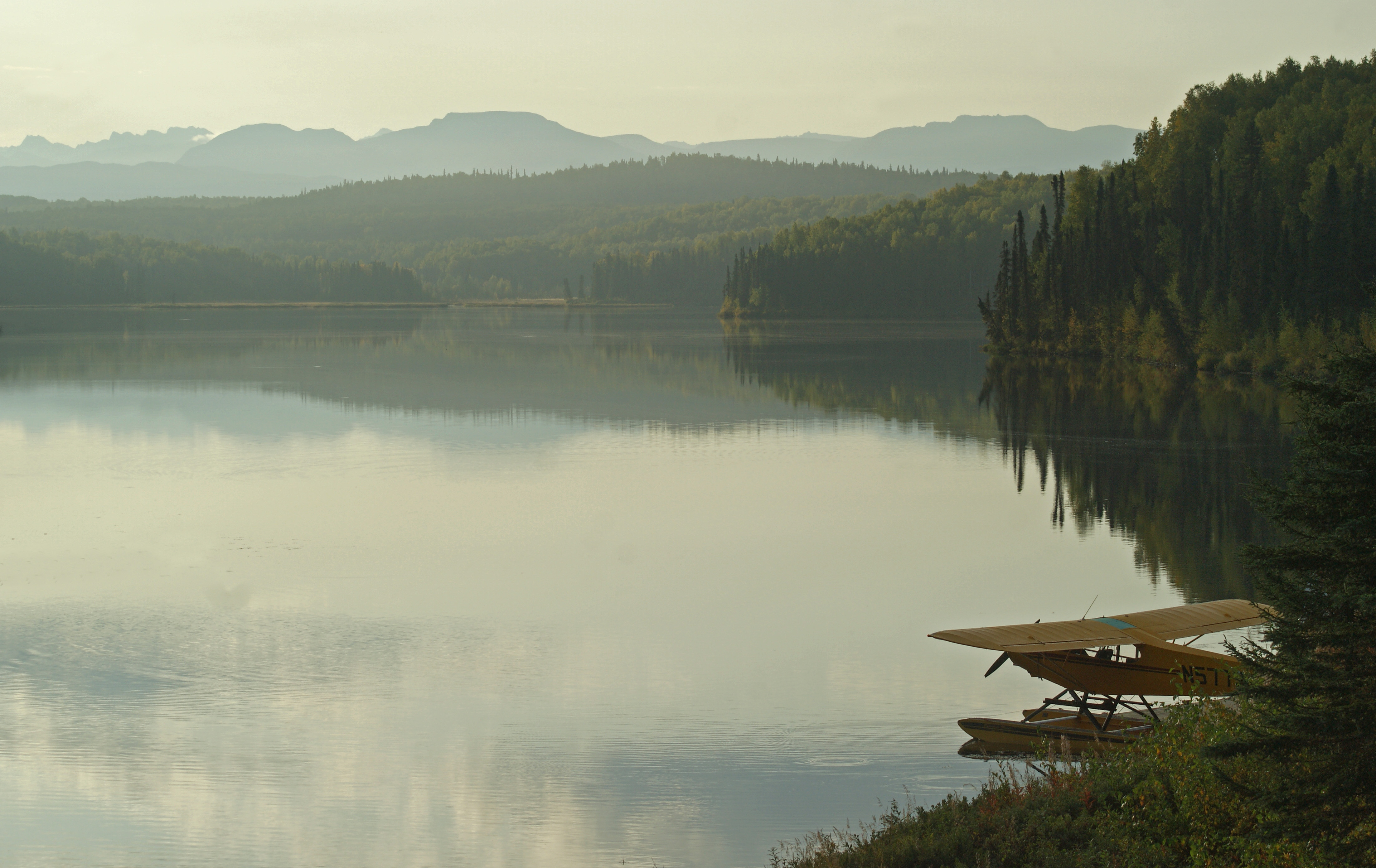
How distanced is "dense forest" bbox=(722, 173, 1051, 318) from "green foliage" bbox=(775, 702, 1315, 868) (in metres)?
175

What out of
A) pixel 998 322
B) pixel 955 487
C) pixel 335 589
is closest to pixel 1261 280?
pixel 998 322

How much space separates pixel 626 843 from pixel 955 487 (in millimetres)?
23590

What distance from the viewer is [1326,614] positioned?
942 centimetres

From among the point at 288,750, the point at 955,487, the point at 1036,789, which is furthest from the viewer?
the point at 955,487

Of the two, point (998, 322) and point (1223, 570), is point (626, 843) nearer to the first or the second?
point (1223, 570)

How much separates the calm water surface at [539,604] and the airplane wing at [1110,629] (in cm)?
152

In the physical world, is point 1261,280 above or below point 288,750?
above

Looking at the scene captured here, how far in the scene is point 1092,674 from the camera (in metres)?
15.2

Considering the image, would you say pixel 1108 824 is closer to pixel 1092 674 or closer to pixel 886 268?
pixel 1092 674

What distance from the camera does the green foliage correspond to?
1038cm

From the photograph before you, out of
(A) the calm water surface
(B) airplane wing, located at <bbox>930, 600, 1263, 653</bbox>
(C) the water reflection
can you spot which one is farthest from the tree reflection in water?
(B) airplane wing, located at <bbox>930, 600, 1263, 653</bbox>

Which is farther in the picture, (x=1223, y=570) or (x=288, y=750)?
(x=1223, y=570)

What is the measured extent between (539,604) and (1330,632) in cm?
1530

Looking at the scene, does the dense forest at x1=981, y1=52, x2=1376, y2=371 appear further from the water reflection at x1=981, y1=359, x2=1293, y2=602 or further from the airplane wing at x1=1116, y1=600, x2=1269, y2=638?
the airplane wing at x1=1116, y1=600, x2=1269, y2=638
